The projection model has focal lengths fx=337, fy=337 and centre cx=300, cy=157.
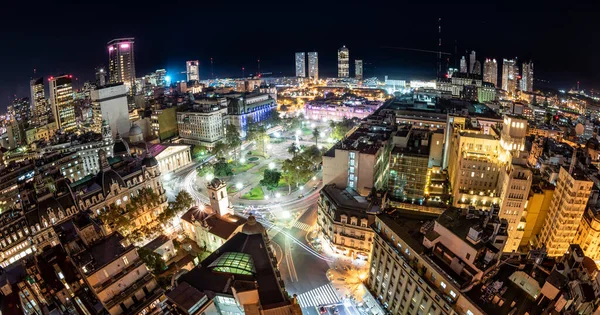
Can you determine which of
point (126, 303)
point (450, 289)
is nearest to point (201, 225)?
point (126, 303)

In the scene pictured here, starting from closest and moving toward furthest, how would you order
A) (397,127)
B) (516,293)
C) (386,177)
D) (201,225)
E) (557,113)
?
(516,293)
(201,225)
(386,177)
(397,127)
(557,113)

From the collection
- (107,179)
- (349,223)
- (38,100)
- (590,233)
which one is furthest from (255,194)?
Answer: (38,100)

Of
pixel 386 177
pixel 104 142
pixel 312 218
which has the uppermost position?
pixel 104 142

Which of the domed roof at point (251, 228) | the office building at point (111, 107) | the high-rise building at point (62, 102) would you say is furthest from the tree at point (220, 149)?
the high-rise building at point (62, 102)

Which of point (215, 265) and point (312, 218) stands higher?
point (215, 265)

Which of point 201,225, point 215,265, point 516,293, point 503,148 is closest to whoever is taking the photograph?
point 516,293

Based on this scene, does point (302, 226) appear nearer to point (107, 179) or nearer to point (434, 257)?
point (434, 257)

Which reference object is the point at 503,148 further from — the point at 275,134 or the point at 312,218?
the point at 275,134
